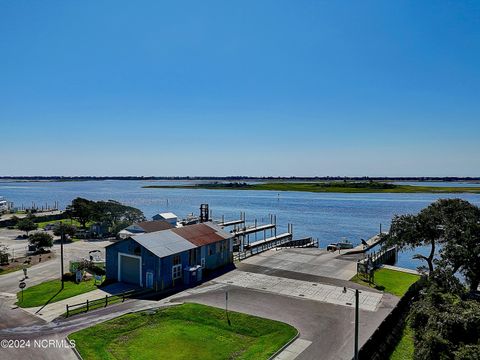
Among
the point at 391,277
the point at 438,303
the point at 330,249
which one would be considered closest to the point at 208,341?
the point at 438,303

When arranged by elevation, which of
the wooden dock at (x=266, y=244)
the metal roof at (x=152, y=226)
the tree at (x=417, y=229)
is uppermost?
the tree at (x=417, y=229)

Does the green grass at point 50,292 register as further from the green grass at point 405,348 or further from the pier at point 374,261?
the pier at point 374,261

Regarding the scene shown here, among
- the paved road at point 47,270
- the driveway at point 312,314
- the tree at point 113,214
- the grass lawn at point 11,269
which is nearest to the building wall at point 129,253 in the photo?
the driveway at point 312,314

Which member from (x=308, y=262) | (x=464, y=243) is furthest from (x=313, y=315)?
(x=308, y=262)

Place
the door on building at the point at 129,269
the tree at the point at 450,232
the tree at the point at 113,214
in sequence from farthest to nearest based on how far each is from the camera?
the tree at the point at 113,214 < the door on building at the point at 129,269 < the tree at the point at 450,232

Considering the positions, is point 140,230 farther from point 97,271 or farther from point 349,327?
point 349,327

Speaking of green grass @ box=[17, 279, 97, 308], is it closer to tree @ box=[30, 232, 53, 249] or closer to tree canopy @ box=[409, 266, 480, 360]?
tree @ box=[30, 232, 53, 249]
